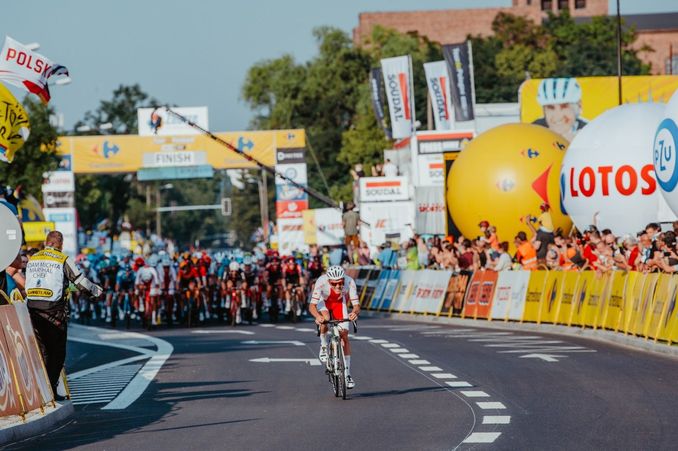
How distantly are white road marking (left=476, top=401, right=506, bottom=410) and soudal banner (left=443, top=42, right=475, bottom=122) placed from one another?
135ft

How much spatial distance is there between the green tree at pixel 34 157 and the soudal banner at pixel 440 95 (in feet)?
48.9

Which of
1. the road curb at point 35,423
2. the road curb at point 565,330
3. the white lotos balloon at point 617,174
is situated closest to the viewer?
the road curb at point 35,423

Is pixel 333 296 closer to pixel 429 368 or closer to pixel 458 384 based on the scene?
pixel 458 384

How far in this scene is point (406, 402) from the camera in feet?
51.6

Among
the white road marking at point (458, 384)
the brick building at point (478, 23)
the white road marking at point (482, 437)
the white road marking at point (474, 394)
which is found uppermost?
the brick building at point (478, 23)

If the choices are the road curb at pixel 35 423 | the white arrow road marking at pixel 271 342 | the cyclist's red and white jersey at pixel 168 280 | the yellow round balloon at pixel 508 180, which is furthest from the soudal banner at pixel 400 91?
the road curb at pixel 35 423

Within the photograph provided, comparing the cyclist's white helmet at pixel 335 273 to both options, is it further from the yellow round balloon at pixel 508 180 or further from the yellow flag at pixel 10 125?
the yellow round balloon at pixel 508 180

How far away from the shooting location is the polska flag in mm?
20031

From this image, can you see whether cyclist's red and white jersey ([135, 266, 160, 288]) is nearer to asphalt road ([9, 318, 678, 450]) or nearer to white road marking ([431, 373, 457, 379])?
asphalt road ([9, 318, 678, 450])

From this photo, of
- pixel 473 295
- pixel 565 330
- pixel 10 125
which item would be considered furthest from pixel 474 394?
pixel 473 295

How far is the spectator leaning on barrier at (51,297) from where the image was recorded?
15930 mm

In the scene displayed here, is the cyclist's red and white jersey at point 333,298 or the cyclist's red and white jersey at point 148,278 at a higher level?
the cyclist's red and white jersey at point 333,298

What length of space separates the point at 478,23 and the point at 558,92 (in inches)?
3965

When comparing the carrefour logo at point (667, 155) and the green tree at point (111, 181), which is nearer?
the carrefour logo at point (667, 155)
